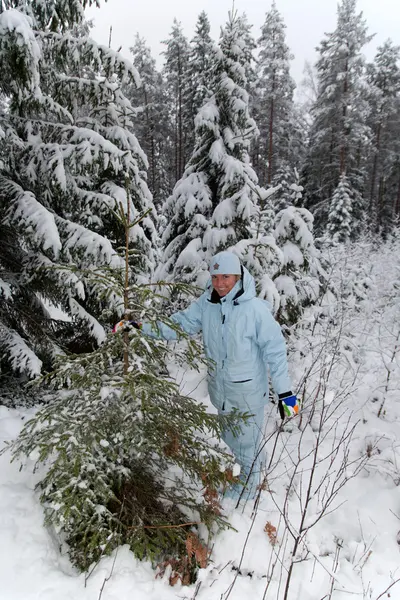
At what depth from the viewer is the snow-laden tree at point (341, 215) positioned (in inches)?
798

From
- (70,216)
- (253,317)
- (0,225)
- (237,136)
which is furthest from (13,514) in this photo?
(237,136)

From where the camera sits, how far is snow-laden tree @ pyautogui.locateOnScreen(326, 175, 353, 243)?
2028cm

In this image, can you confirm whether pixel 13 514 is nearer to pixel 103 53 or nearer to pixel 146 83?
pixel 103 53

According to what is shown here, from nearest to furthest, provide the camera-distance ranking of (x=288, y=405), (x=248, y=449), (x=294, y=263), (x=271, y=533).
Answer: (x=271, y=533), (x=288, y=405), (x=248, y=449), (x=294, y=263)

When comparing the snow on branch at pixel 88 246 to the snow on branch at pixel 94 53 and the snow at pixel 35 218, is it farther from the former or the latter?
the snow on branch at pixel 94 53

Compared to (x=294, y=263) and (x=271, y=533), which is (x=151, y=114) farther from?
(x=271, y=533)

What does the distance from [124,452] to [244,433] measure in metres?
1.32

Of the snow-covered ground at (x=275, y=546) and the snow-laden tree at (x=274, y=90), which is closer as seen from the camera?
the snow-covered ground at (x=275, y=546)

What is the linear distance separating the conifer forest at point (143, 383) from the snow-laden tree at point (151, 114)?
19599 mm

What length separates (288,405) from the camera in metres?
3.38

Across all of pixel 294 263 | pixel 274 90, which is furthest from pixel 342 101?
pixel 294 263

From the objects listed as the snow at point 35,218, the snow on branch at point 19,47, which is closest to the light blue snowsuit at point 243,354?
the snow at point 35,218

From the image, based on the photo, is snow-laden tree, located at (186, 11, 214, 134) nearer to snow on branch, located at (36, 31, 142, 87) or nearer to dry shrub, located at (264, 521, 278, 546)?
snow on branch, located at (36, 31, 142, 87)

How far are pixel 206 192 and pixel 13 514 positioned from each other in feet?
22.2
